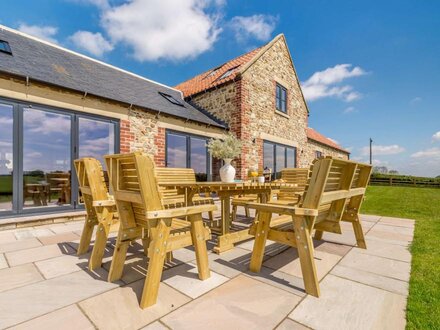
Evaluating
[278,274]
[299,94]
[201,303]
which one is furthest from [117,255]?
[299,94]

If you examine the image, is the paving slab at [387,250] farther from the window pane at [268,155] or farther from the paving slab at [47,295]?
the window pane at [268,155]

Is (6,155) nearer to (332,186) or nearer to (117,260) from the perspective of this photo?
(117,260)

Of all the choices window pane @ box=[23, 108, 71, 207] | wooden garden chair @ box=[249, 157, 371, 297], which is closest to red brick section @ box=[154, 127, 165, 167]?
window pane @ box=[23, 108, 71, 207]

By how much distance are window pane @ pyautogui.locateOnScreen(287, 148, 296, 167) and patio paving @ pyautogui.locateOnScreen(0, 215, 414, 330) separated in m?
8.69

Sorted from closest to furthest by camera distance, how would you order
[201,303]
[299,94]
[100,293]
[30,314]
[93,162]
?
[30,314] → [201,303] → [100,293] → [93,162] → [299,94]

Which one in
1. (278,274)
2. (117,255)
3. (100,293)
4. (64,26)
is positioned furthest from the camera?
(64,26)

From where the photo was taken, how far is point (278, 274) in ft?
7.71

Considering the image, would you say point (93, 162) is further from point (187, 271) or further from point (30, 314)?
point (187, 271)

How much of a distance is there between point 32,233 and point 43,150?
2782mm

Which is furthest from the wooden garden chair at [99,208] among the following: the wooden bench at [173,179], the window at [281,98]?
the window at [281,98]

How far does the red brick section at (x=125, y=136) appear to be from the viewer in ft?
19.9

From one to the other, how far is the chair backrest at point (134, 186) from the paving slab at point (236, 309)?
0.85 metres

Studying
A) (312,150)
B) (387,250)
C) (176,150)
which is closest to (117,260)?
(387,250)

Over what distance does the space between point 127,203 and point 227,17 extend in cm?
1058
